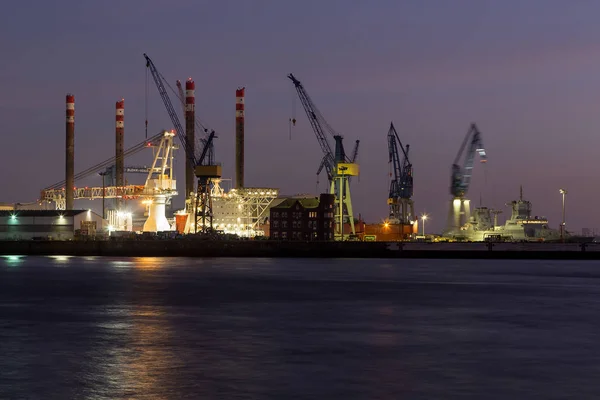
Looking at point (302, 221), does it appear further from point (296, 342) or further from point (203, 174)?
point (296, 342)

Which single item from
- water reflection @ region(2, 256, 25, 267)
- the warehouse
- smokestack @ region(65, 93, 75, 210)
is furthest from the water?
smokestack @ region(65, 93, 75, 210)

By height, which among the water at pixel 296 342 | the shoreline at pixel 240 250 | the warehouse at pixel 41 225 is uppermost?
the warehouse at pixel 41 225

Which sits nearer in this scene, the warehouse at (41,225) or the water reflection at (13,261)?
the water reflection at (13,261)

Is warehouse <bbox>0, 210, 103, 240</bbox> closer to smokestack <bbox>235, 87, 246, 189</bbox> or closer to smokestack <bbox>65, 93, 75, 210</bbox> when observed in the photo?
smokestack <bbox>65, 93, 75, 210</bbox>

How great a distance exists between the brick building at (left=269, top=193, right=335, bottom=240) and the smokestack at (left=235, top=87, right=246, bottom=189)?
3063cm

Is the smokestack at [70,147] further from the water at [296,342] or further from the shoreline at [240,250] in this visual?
the water at [296,342]

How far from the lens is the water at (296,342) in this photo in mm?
22984

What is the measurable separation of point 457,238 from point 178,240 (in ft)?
243

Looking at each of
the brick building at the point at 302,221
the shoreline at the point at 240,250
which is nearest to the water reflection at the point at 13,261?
the shoreline at the point at 240,250

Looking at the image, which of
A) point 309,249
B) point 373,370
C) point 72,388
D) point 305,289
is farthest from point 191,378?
point 309,249

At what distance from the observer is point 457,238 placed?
194 m

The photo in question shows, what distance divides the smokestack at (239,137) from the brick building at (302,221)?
3063 cm

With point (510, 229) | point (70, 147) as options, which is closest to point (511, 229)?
point (510, 229)

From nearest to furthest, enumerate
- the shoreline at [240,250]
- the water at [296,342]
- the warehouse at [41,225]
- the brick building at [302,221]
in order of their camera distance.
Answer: the water at [296,342] → the shoreline at [240,250] → the warehouse at [41,225] → the brick building at [302,221]
